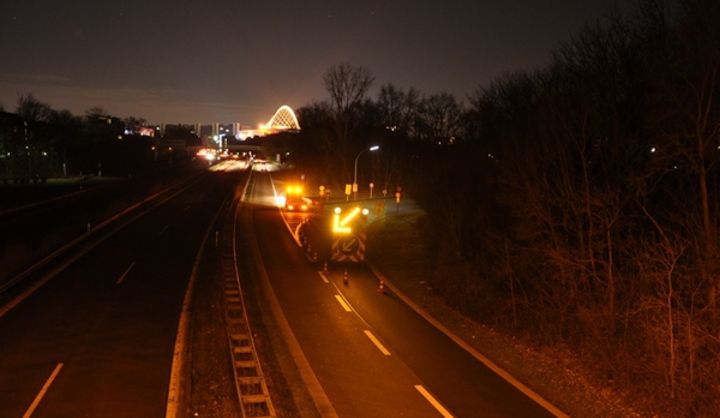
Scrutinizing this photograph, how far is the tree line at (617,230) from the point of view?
13398 mm

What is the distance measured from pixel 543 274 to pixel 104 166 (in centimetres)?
11860

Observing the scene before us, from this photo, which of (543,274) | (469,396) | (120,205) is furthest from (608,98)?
(120,205)

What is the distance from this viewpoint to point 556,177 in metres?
22.0

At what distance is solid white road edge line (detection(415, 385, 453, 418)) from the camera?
1230cm

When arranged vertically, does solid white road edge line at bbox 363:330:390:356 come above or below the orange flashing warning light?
below

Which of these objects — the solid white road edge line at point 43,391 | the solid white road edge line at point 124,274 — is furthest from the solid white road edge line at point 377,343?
the solid white road edge line at point 124,274

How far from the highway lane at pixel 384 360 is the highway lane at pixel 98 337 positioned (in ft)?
12.5

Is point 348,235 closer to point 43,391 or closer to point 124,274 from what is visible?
point 124,274

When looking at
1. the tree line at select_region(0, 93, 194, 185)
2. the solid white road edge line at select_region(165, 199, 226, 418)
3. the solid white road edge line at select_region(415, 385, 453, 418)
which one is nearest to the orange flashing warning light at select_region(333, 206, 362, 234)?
the solid white road edge line at select_region(165, 199, 226, 418)

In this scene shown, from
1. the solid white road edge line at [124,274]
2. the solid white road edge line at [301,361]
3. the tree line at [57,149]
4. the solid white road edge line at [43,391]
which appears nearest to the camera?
the solid white road edge line at [43,391]

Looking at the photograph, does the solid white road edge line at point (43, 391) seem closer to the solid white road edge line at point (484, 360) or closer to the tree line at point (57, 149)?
the solid white road edge line at point (484, 360)

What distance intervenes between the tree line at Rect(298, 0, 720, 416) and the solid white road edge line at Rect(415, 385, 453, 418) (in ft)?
13.8

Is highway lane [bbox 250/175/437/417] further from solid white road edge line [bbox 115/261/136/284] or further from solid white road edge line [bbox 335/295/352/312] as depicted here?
solid white road edge line [bbox 115/261/136/284]

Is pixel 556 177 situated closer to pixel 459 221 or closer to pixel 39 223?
pixel 459 221
